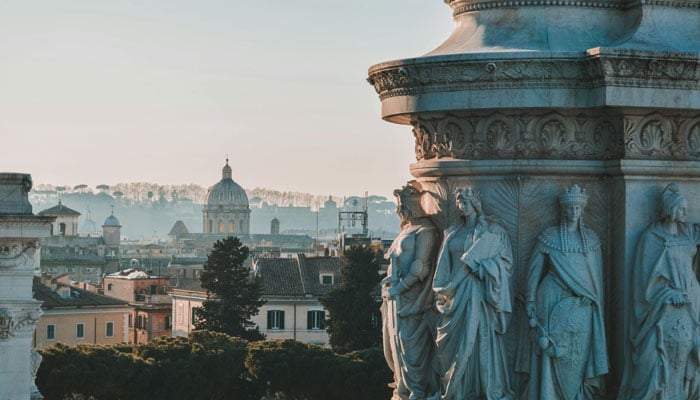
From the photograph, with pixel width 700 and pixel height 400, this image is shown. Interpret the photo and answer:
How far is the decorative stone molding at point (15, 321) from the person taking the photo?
17.9 m

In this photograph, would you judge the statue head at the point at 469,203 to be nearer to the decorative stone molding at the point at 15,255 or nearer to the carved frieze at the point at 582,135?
the carved frieze at the point at 582,135

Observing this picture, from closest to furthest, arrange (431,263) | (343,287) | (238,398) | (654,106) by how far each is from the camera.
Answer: (654,106) < (431,263) < (238,398) < (343,287)

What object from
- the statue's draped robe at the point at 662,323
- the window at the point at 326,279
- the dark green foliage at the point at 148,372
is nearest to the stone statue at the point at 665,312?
the statue's draped robe at the point at 662,323

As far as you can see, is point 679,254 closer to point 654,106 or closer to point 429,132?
point 654,106

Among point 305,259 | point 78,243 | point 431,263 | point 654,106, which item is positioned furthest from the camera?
point 78,243

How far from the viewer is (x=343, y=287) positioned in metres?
45.0

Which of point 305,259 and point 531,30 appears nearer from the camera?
point 531,30

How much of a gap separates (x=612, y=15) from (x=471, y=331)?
51.9 inches

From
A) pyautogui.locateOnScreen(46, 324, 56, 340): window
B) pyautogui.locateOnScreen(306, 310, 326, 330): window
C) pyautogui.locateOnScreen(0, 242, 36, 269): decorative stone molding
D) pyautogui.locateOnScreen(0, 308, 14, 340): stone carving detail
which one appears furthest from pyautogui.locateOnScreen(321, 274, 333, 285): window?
pyautogui.locateOnScreen(0, 308, 14, 340): stone carving detail

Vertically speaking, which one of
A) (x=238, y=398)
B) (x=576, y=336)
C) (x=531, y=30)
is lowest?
(x=238, y=398)

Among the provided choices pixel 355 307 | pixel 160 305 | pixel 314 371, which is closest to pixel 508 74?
pixel 314 371

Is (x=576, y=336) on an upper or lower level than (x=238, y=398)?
upper

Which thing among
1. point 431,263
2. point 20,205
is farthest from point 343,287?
point 431,263

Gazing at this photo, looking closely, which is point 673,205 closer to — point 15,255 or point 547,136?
point 547,136
